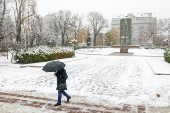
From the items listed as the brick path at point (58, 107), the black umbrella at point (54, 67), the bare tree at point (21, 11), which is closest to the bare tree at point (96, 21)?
the bare tree at point (21, 11)

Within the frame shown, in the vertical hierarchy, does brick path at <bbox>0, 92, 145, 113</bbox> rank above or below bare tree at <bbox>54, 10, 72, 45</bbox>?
below

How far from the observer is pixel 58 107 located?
446 centimetres

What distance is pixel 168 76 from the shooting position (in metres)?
8.52

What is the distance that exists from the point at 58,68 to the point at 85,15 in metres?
59.6

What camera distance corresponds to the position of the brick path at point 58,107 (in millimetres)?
4230

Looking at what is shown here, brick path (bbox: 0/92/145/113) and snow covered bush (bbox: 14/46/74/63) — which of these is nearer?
brick path (bbox: 0/92/145/113)

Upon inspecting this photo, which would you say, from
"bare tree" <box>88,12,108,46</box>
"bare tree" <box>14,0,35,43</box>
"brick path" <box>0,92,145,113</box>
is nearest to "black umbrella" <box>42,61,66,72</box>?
"brick path" <box>0,92,145,113</box>

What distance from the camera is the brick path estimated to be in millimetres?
4230

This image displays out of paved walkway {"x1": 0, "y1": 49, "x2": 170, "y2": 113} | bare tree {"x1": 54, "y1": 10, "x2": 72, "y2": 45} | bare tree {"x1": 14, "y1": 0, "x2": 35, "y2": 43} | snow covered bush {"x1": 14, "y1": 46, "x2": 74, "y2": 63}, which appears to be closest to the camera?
paved walkway {"x1": 0, "y1": 49, "x2": 170, "y2": 113}

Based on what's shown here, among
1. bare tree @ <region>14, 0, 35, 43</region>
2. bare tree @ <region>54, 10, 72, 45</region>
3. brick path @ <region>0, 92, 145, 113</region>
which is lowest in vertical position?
brick path @ <region>0, 92, 145, 113</region>

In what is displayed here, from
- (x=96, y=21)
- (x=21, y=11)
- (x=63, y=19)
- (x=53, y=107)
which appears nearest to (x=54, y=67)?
(x=53, y=107)

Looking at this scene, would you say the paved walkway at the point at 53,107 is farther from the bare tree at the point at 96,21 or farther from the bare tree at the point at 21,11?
the bare tree at the point at 96,21

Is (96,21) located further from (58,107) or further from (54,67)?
(58,107)

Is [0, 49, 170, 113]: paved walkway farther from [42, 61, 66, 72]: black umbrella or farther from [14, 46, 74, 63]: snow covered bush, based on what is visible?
[14, 46, 74, 63]: snow covered bush
